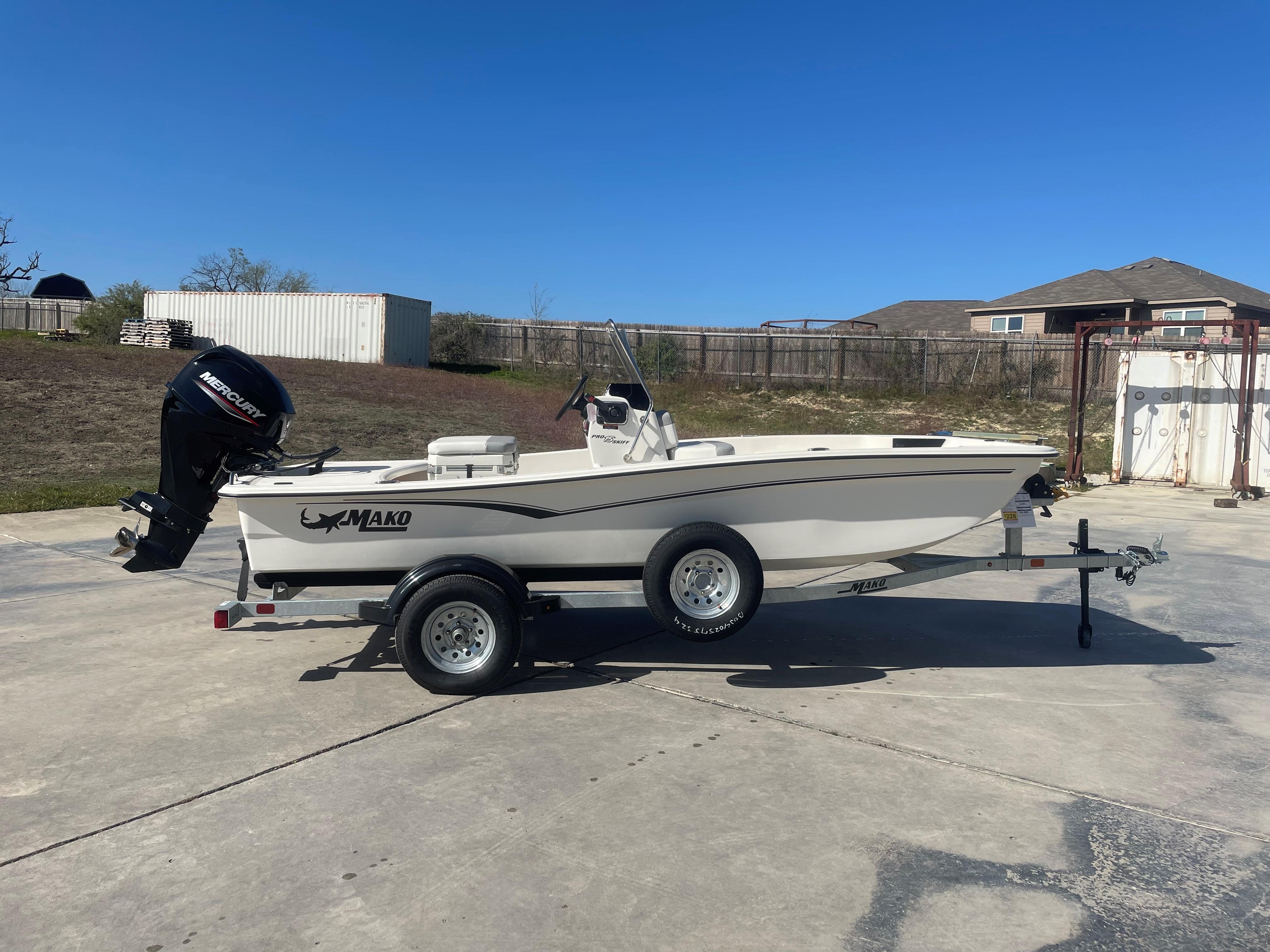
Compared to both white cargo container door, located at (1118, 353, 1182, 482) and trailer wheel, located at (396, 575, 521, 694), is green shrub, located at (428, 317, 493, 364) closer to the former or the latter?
white cargo container door, located at (1118, 353, 1182, 482)

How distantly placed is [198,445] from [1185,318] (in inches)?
1229

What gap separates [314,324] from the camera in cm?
2947

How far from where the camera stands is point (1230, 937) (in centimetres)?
276

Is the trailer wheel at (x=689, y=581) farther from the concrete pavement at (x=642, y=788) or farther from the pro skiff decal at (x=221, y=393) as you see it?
the pro skiff decal at (x=221, y=393)

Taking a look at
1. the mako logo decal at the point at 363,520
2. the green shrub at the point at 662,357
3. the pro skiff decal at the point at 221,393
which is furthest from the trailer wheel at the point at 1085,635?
the green shrub at the point at 662,357

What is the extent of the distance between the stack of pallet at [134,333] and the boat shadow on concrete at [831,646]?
88.7 feet

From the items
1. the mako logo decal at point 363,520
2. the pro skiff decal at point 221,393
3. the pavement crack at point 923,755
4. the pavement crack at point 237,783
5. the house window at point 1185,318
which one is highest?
the house window at point 1185,318

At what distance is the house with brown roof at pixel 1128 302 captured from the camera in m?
28.8

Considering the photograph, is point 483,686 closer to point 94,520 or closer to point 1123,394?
point 94,520

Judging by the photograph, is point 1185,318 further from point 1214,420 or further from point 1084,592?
point 1084,592

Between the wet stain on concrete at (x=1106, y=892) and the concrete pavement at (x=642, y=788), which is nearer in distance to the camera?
the wet stain on concrete at (x=1106, y=892)

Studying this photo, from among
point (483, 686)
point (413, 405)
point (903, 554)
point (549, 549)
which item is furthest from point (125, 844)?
point (413, 405)

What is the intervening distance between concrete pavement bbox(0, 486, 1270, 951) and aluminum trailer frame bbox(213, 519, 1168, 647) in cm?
41

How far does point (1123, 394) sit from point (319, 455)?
13.4m
